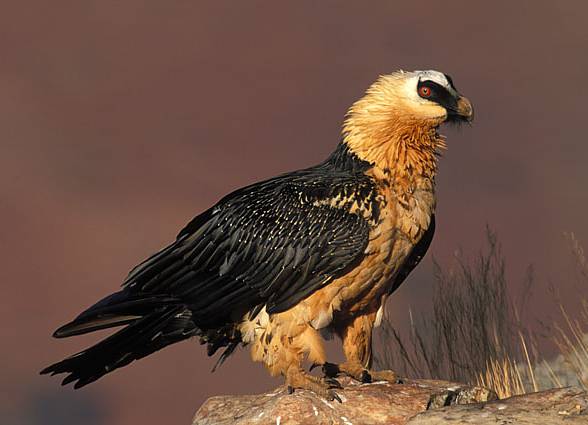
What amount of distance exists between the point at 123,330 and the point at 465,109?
11.4 ft

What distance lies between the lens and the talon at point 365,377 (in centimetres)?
826

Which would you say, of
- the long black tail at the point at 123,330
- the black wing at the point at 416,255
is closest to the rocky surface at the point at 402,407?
the long black tail at the point at 123,330

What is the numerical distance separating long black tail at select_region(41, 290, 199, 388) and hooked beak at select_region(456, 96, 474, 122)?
112 inches

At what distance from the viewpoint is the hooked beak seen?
8.41 metres

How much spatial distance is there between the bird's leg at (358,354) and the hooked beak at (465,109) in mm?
1820

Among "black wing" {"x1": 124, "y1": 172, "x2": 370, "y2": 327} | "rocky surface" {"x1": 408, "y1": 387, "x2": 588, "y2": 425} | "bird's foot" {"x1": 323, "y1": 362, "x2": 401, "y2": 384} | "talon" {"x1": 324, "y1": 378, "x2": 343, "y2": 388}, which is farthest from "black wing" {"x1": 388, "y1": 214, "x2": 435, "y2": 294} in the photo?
"rocky surface" {"x1": 408, "y1": 387, "x2": 588, "y2": 425}

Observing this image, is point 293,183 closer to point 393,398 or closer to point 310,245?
point 310,245

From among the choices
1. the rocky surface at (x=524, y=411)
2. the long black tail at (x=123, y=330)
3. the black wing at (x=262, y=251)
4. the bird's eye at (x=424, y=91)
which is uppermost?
the bird's eye at (x=424, y=91)

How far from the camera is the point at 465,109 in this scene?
A: 8.42 meters

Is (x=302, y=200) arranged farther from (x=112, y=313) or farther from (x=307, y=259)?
(x=112, y=313)

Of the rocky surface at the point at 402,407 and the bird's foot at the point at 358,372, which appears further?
the bird's foot at the point at 358,372

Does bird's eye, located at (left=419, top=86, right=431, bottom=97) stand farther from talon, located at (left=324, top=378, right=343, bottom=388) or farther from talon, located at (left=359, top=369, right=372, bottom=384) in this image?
talon, located at (left=324, top=378, right=343, bottom=388)

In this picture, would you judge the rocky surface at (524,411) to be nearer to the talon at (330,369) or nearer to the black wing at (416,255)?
the talon at (330,369)

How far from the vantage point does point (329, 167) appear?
8.60 meters
